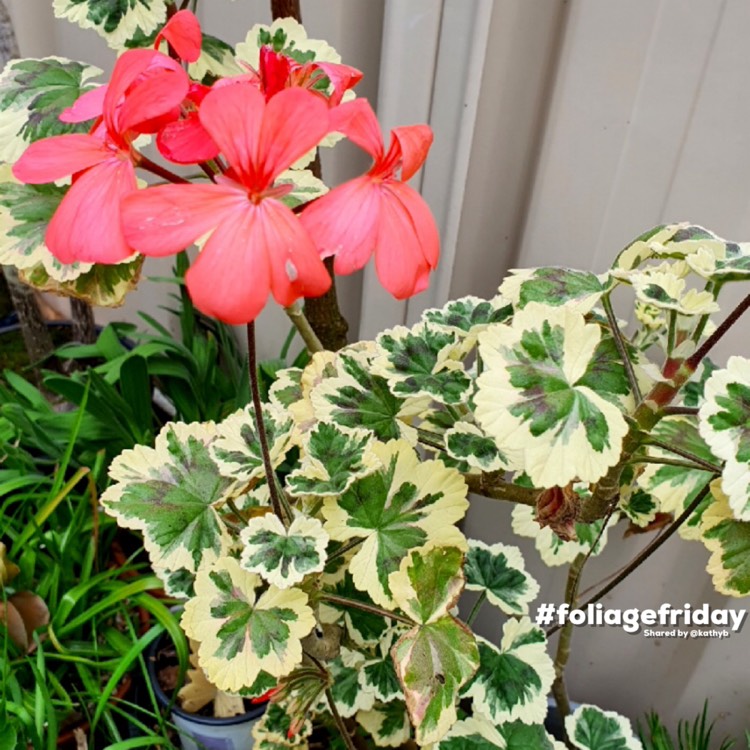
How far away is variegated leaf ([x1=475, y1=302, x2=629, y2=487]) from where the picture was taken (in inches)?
19.0

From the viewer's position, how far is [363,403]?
0.71m

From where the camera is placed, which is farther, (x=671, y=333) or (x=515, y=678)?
(x=515, y=678)

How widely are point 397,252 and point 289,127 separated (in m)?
0.09

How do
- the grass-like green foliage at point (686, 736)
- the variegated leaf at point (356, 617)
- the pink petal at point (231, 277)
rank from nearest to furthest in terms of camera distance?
1. the pink petal at point (231, 277)
2. the variegated leaf at point (356, 617)
3. the grass-like green foliage at point (686, 736)

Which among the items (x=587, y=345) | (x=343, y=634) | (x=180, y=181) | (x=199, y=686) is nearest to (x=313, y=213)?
(x=180, y=181)

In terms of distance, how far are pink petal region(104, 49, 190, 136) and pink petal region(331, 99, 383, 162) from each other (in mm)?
84

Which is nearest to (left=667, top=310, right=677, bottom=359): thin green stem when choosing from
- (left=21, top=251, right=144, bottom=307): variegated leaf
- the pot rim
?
(left=21, top=251, right=144, bottom=307): variegated leaf

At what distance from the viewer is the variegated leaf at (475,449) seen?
66 cm

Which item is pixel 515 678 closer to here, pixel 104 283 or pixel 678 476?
pixel 678 476

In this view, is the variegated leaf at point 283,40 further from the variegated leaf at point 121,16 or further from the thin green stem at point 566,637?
the thin green stem at point 566,637

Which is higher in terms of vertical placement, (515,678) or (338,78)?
(338,78)

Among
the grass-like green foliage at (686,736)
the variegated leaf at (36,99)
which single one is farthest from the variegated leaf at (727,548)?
the variegated leaf at (36,99)

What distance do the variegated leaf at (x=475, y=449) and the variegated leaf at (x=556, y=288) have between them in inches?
5.3

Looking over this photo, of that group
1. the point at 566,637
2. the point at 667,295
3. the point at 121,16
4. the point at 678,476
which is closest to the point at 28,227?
the point at 121,16
